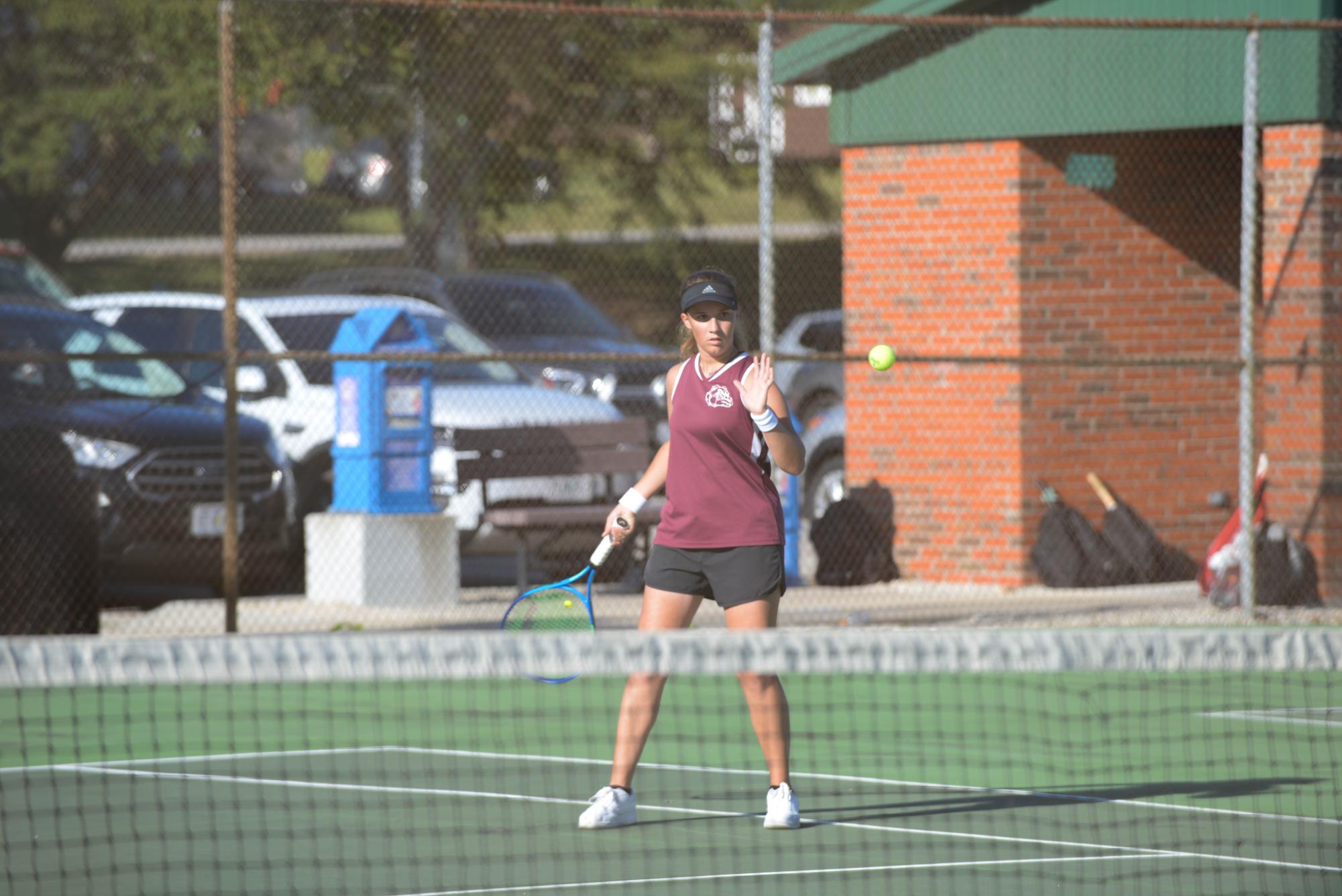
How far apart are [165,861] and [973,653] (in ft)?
9.58

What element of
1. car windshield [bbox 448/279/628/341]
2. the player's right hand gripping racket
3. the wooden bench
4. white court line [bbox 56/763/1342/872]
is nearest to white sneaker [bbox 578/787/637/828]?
white court line [bbox 56/763/1342/872]

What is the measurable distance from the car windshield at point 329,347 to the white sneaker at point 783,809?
7.16 meters

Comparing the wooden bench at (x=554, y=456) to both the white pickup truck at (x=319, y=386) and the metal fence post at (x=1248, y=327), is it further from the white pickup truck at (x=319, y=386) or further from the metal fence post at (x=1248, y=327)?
the metal fence post at (x=1248, y=327)

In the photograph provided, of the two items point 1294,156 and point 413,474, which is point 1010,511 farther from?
point 413,474

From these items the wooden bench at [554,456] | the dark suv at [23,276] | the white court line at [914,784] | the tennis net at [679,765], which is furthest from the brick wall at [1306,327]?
the dark suv at [23,276]

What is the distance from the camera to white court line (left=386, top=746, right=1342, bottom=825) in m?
6.72

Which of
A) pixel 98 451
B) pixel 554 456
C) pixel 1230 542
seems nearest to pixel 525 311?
pixel 554 456

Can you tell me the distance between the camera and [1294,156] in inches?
481

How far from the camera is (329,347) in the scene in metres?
13.6

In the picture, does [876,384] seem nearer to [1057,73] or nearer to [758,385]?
[1057,73]

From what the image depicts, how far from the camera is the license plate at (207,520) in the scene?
1162 cm

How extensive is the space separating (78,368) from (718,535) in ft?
23.5

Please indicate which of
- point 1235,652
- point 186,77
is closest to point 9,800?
point 1235,652

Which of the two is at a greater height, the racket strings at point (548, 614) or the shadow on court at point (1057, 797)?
the racket strings at point (548, 614)
